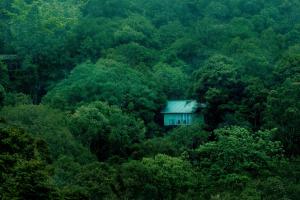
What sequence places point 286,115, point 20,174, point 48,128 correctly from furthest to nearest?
point 286,115 → point 48,128 → point 20,174

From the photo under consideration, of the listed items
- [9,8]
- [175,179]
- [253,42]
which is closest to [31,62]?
[9,8]

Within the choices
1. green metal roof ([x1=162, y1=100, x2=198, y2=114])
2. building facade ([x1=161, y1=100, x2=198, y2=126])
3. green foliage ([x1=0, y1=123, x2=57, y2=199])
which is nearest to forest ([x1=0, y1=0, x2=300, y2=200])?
green foliage ([x1=0, y1=123, x2=57, y2=199])

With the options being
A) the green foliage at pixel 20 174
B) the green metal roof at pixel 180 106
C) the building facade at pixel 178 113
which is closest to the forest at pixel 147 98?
the green foliage at pixel 20 174

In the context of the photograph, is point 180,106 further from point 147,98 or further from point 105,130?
point 105,130

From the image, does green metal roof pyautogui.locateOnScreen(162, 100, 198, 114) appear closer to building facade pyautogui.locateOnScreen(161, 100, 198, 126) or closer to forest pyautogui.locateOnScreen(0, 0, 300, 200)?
building facade pyautogui.locateOnScreen(161, 100, 198, 126)

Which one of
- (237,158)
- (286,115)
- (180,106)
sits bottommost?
(237,158)

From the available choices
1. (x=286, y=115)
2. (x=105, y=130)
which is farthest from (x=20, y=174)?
(x=286, y=115)

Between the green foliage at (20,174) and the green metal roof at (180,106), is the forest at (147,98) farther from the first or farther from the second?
the green metal roof at (180,106)
